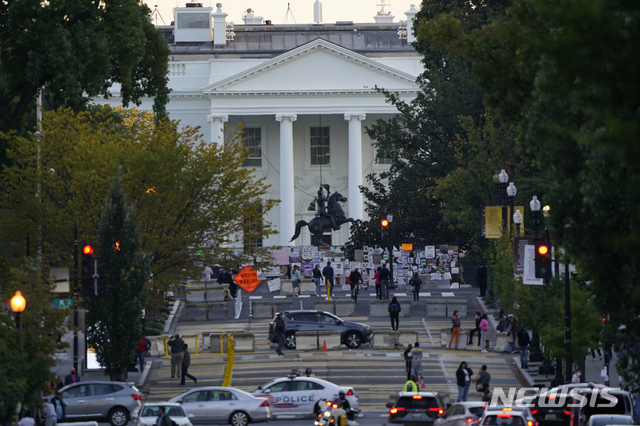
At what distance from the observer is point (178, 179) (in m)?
38.6

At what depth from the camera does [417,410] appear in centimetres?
2458

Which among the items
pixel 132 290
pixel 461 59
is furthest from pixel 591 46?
pixel 461 59

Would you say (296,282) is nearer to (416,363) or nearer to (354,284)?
(354,284)

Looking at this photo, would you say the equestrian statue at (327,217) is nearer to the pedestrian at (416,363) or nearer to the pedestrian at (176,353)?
the pedestrian at (176,353)

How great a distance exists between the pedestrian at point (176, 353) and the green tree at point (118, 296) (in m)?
2.89

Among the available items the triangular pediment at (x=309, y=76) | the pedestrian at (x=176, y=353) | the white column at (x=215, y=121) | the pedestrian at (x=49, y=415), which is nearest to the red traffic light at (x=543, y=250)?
the pedestrian at (x=176, y=353)

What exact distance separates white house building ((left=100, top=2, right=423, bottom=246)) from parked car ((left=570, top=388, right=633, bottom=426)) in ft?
202

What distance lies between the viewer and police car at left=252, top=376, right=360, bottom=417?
1107 inches

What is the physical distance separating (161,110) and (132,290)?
11.3 m

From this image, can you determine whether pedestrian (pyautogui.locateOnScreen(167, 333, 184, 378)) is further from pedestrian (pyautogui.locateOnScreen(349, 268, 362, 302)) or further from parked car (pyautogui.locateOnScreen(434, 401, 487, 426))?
pedestrian (pyautogui.locateOnScreen(349, 268, 362, 302))

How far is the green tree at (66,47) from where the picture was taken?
34.5 metres

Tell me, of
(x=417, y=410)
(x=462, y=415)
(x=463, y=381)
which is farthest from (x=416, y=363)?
(x=462, y=415)

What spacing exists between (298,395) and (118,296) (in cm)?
644

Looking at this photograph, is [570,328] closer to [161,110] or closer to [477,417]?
[477,417]
